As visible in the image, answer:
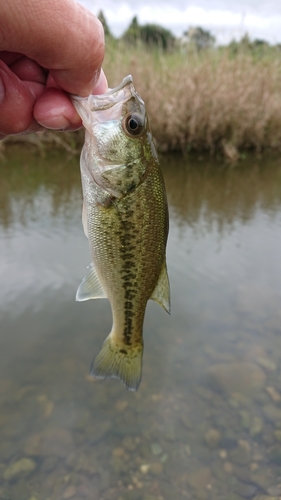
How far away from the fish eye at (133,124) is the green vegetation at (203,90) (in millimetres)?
8347

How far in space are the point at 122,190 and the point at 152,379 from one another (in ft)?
8.30

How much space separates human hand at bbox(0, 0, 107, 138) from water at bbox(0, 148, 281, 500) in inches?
101

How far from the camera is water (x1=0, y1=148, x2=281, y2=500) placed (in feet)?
9.84

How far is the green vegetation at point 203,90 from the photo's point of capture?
33.3 feet

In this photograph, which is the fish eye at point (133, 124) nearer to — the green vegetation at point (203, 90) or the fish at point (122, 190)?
the fish at point (122, 190)

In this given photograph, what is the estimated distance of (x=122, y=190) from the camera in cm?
187

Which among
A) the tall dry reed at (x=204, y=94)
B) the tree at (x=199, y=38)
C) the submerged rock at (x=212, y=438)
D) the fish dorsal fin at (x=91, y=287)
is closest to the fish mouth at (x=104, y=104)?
the fish dorsal fin at (x=91, y=287)

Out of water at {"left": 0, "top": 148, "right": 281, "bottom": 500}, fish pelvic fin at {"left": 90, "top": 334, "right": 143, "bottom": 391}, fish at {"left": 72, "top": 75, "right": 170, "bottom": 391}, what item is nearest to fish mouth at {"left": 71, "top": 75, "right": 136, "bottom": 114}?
fish at {"left": 72, "top": 75, "right": 170, "bottom": 391}

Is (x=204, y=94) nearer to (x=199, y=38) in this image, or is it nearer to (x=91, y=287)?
(x=199, y=38)

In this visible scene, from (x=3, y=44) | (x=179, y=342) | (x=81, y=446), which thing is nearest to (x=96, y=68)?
(x=3, y=44)

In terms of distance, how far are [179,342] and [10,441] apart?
1.93 meters

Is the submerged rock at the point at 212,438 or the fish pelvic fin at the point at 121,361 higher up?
the fish pelvic fin at the point at 121,361

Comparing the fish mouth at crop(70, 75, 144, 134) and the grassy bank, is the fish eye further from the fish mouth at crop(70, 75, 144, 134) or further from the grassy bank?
the grassy bank

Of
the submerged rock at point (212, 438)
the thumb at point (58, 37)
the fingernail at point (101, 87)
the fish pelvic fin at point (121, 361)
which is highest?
the thumb at point (58, 37)
